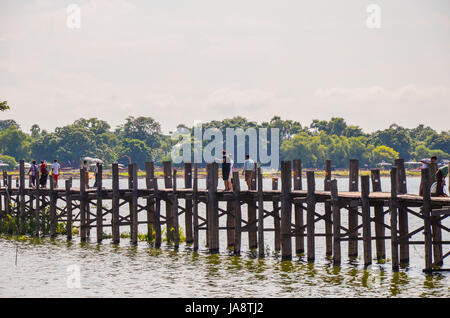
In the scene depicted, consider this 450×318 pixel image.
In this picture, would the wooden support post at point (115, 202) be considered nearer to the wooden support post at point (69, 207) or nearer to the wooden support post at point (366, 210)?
the wooden support post at point (69, 207)

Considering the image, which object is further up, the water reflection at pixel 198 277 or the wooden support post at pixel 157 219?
the wooden support post at pixel 157 219

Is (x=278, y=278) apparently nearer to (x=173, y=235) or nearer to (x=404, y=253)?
(x=404, y=253)

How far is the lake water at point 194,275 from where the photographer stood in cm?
2750

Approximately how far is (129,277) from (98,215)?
9595 millimetres

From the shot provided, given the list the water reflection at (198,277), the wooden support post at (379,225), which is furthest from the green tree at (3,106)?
the wooden support post at (379,225)

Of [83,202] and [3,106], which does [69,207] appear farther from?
[3,106]

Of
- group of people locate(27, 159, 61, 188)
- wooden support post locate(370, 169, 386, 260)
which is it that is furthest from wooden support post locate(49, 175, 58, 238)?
wooden support post locate(370, 169, 386, 260)

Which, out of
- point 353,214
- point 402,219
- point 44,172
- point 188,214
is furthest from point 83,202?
point 402,219

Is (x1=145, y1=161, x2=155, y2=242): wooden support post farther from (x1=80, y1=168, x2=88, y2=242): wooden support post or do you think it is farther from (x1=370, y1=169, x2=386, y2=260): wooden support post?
(x1=370, y1=169, x2=386, y2=260): wooden support post

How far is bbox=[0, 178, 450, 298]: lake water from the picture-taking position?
27.5m

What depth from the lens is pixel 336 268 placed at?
1219 inches

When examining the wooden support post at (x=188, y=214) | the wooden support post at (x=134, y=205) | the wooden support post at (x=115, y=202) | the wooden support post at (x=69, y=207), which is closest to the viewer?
the wooden support post at (x=188, y=214)

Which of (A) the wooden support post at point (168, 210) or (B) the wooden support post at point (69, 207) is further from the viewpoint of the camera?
(B) the wooden support post at point (69, 207)
